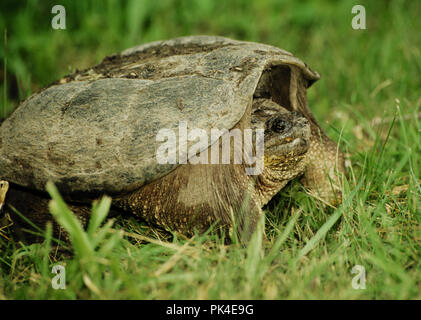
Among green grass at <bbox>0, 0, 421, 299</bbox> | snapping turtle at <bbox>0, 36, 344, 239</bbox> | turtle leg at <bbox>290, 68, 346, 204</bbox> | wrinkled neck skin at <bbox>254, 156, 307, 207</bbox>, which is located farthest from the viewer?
turtle leg at <bbox>290, 68, 346, 204</bbox>

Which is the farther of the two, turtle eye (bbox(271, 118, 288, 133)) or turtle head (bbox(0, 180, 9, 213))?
turtle head (bbox(0, 180, 9, 213))

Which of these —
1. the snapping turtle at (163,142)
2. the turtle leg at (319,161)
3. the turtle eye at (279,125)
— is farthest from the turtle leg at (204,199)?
the turtle leg at (319,161)

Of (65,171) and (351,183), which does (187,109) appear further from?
(351,183)

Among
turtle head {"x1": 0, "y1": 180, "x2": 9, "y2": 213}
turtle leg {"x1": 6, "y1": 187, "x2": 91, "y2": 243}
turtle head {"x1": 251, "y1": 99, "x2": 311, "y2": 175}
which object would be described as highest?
turtle head {"x1": 251, "y1": 99, "x2": 311, "y2": 175}

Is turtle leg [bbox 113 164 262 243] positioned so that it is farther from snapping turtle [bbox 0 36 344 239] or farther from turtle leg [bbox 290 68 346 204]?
turtle leg [bbox 290 68 346 204]

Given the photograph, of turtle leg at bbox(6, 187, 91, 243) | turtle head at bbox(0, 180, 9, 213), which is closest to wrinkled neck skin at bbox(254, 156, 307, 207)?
turtle leg at bbox(6, 187, 91, 243)

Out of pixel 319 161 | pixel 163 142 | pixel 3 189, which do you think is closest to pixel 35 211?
pixel 3 189
